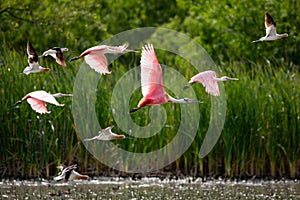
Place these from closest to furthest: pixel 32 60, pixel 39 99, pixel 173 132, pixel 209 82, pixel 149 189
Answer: pixel 32 60 < pixel 39 99 < pixel 209 82 < pixel 149 189 < pixel 173 132

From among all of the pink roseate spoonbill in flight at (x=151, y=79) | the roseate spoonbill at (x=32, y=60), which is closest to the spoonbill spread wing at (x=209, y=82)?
the pink roseate spoonbill in flight at (x=151, y=79)

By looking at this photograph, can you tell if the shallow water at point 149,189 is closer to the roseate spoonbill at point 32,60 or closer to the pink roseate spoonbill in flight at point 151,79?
the roseate spoonbill at point 32,60

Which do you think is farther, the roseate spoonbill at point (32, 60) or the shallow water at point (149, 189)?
the shallow water at point (149, 189)

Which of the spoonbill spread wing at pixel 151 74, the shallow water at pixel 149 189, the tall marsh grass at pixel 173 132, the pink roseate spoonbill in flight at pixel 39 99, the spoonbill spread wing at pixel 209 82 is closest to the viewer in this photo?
the spoonbill spread wing at pixel 151 74

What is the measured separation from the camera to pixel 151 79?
9.19m

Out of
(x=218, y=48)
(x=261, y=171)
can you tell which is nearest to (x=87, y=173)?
(x=261, y=171)

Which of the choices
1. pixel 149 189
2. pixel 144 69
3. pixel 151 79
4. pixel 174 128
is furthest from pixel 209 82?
pixel 174 128

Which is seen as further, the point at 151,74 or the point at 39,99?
the point at 39,99

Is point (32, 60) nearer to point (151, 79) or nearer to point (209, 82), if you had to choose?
point (151, 79)

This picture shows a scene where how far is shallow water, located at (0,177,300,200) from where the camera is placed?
11.1 m

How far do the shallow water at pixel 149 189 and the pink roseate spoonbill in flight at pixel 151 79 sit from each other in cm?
201

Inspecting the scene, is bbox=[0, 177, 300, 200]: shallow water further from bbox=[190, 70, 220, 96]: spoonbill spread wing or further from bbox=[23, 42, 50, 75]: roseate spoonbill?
A: bbox=[23, 42, 50, 75]: roseate spoonbill

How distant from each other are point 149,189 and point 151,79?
2.94 m

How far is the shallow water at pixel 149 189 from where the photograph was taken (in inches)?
437
